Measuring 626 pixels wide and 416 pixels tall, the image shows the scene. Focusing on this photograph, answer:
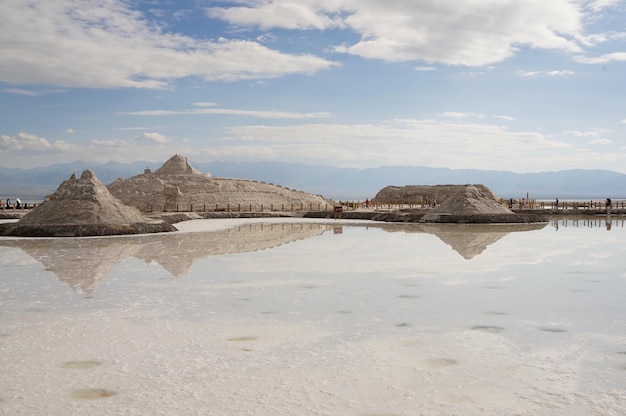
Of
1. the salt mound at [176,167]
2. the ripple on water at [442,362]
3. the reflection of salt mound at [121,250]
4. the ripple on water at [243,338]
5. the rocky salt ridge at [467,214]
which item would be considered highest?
the salt mound at [176,167]

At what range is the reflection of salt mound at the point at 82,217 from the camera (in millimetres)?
23031

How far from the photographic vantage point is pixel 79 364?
6176mm

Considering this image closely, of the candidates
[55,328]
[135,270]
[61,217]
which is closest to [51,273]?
[135,270]

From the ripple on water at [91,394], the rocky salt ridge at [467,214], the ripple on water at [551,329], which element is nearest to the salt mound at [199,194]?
the rocky salt ridge at [467,214]

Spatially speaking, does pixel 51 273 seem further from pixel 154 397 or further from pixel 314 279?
pixel 154 397

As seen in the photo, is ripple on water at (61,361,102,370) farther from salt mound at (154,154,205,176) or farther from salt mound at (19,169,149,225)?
salt mound at (154,154,205,176)

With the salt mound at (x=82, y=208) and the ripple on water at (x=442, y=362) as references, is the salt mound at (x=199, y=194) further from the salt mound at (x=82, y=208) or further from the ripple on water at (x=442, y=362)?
the ripple on water at (x=442, y=362)

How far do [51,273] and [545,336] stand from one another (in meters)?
9.89

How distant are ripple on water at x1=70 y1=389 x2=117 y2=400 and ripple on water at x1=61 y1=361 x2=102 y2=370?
2.39 feet

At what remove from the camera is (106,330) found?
301 inches

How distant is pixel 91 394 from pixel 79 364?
0.99 m

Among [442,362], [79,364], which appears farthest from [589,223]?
[79,364]

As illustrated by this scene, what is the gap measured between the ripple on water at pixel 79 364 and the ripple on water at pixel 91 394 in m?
0.73

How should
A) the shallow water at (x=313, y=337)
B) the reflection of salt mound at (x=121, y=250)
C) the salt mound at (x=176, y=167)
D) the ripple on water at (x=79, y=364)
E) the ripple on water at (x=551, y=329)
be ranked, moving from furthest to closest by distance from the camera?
the salt mound at (x=176, y=167), the reflection of salt mound at (x=121, y=250), the ripple on water at (x=551, y=329), the ripple on water at (x=79, y=364), the shallow water at (x=313, y=337)
